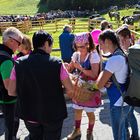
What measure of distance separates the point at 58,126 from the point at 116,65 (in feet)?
3.09

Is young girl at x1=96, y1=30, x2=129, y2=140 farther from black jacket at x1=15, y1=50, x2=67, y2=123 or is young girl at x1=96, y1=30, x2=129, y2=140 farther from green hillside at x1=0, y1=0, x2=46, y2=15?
green hillside at x1=0, y1=0, x2=46, y2=15

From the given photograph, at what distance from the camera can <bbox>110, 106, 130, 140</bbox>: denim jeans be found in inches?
189

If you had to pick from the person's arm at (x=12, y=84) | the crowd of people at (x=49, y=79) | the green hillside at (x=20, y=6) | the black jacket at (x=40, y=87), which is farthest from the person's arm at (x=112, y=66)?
the green hillside at (x=20, y=6)

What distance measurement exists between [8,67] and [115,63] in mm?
1251

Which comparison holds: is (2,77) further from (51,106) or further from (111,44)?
(111,44)

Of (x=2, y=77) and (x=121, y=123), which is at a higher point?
(x=2, y=77)

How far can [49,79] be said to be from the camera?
4.14m

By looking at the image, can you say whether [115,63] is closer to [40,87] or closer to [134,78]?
[134,78]

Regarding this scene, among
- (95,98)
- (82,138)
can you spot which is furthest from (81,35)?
(82,138)

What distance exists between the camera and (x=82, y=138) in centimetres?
627

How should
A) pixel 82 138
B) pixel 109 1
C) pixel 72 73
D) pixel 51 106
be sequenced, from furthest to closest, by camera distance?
pixel 109 1, pixel 82 138, pixel 72 73, pixel 51 106

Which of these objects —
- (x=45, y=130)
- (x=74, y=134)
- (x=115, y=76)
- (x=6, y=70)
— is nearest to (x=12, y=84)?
(x=6, y=70)

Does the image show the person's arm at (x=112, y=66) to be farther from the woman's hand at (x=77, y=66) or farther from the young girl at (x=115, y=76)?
the woman's hand at (x=77, y=66)

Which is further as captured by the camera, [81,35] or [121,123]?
[81,35]
